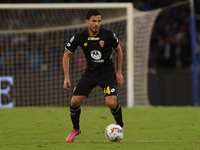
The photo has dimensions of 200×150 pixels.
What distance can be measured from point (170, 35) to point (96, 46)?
34.3 feet

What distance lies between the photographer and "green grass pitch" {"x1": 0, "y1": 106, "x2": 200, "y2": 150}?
589cm

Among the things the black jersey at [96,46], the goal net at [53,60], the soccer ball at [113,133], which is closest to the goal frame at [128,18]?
the goal net at [53,60]

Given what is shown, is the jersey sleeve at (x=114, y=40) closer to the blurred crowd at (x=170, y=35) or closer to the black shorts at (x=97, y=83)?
the black shorts at (x=97, y=83)

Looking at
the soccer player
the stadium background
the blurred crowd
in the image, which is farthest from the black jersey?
the blurred crowd

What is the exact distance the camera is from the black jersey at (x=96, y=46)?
6.37 metres

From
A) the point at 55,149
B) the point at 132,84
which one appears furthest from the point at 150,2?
the point at 55,149

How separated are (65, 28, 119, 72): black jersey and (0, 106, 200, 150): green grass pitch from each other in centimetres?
109

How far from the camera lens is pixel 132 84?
478 inches

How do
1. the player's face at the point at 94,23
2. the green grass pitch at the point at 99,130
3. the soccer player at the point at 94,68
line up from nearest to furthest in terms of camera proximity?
the green grass pitch at the point at 99,130
the player's face at the point at 94,23
the soccer player at the point at 94,68

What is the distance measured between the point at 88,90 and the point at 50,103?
6879 millimetres

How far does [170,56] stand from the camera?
15.6m

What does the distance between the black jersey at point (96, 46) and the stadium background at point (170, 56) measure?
6.47 metres

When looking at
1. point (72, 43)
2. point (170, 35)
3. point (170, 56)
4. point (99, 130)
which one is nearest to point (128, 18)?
point (170, 56)

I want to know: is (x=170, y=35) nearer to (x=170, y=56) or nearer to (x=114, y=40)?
(x=170, y=56)
